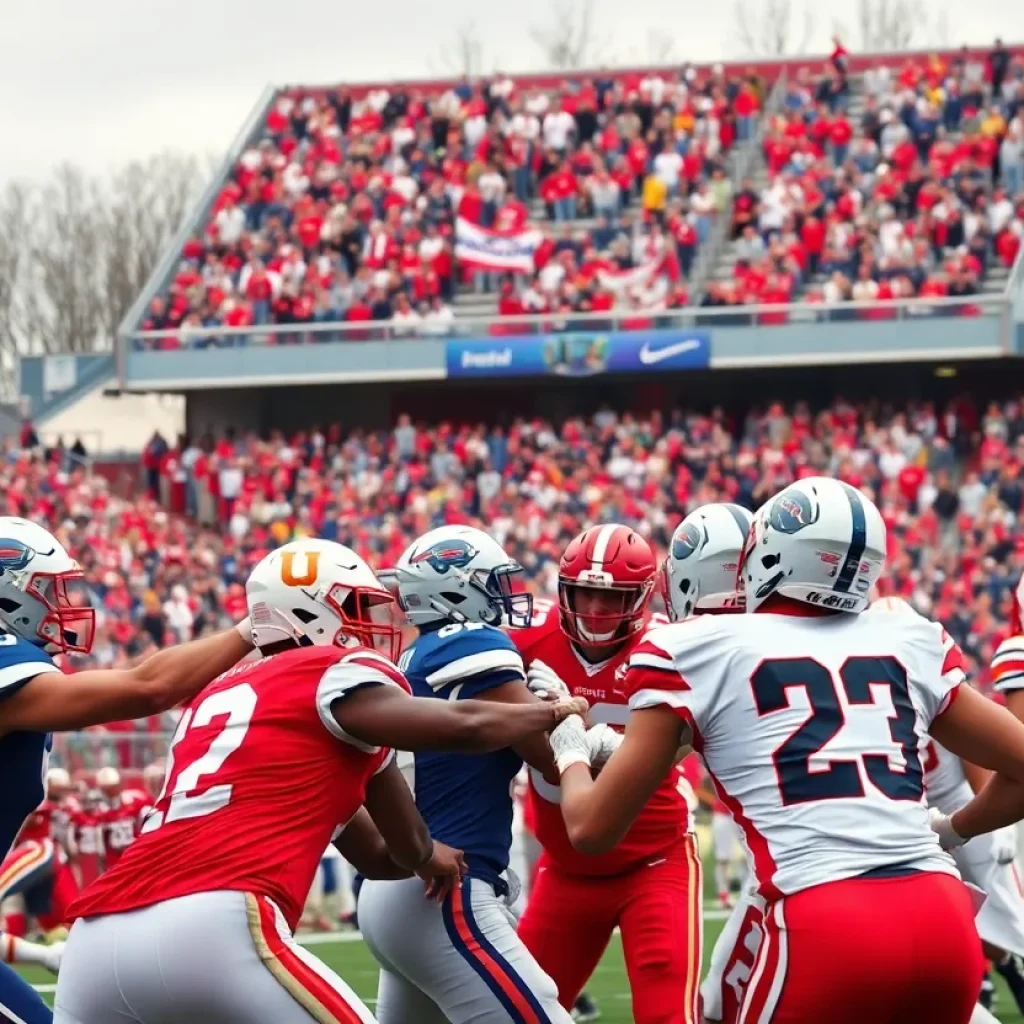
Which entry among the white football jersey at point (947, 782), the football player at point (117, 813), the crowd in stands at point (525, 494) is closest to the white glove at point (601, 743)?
the white football jersey at point (947, 782)

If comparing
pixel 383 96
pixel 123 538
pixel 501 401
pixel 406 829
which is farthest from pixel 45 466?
pixel 406 829

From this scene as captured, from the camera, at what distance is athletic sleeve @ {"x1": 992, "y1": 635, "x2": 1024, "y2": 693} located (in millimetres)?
6199

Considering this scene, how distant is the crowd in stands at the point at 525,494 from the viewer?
21656mm

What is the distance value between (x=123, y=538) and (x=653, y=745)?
766 inches

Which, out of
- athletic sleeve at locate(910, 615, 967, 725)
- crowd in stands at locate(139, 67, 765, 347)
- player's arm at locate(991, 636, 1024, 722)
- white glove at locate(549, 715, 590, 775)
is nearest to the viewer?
athletic sleeve at locate(910, 615, 967, 725)

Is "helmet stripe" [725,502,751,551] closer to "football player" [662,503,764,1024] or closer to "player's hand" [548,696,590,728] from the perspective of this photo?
"football player" [662,503,764,1024]

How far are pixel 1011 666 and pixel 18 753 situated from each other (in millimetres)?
2745

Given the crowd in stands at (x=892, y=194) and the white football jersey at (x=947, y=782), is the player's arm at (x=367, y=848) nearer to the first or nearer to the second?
the white football jersey at (x=947, y=782)

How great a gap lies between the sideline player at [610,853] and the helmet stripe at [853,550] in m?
1.89

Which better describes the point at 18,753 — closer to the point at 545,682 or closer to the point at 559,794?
the point at 545,682

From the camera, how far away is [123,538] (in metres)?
23.5

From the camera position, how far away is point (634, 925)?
641cm

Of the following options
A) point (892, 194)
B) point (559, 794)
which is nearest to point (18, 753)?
point (559, 794)

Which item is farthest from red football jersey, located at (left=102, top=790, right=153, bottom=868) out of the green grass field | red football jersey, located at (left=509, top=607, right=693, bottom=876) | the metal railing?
the metal railing
